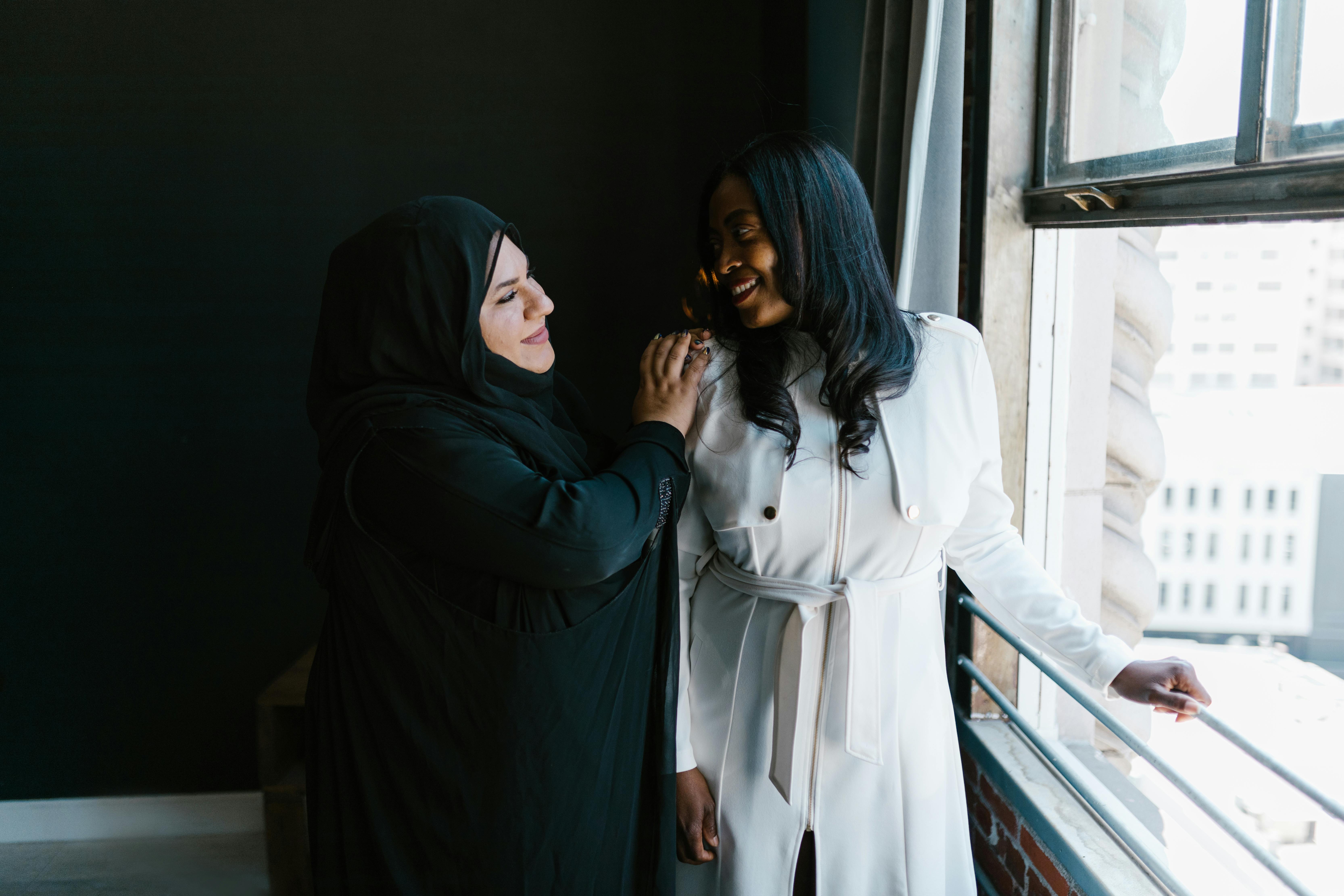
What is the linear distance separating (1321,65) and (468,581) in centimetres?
134

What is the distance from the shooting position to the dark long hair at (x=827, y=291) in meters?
1.34

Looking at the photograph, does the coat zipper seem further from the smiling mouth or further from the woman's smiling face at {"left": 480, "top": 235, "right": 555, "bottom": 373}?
the woman's smiling face at {"left": 480, "top": 235, "right": 555, "bottom": 373}

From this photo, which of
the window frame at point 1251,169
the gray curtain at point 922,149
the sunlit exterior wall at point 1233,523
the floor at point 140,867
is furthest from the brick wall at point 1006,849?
the floor at point 140,867

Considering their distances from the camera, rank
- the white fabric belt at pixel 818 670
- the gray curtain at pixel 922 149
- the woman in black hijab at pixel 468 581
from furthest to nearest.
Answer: the gray curtain at pixel 922 149
the white fabric belt at pixel 818 670
the woman in black hijab at pixel 468 581

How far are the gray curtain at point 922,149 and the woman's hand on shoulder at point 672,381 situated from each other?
1.60 feet

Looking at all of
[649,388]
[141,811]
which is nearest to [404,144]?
[649,388]

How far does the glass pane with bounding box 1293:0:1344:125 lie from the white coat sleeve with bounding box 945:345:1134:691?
20.4 inches

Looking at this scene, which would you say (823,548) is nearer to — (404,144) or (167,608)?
(404,144)

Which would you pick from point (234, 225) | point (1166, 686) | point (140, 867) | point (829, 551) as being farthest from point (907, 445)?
point (140, 867)

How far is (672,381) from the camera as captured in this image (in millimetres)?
1405

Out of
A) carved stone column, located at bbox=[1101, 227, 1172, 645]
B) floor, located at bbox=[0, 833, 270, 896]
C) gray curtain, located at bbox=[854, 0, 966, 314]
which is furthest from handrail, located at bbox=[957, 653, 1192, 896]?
floor, located at bbox=[0, 833, 270, 896]

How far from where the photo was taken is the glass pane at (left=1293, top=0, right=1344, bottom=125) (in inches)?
44.5

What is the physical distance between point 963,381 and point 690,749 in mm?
736

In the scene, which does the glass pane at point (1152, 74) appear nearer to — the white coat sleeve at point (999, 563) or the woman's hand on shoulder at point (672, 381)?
the white coat sleeve at point (999, 563)
